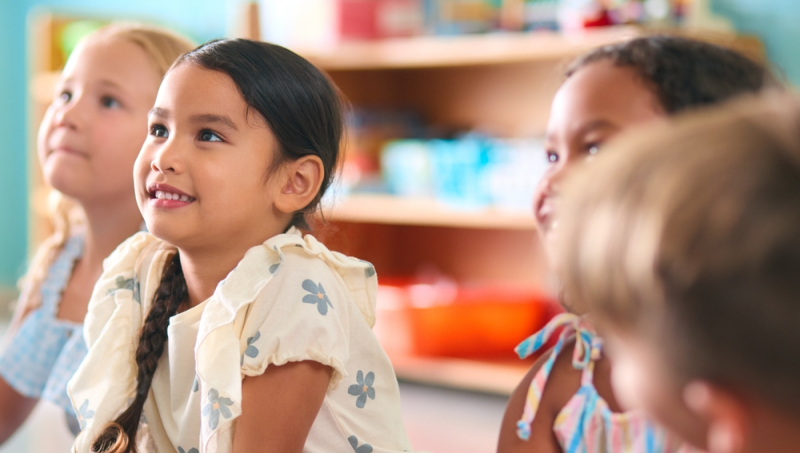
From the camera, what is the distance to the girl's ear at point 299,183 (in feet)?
2.89

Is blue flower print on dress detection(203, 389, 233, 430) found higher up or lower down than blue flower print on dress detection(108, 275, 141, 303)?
lower down

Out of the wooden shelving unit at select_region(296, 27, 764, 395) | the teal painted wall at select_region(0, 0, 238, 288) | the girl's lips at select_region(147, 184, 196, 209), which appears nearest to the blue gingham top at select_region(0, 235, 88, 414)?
the girl's lips at select_region(147, 184, 196, 209)

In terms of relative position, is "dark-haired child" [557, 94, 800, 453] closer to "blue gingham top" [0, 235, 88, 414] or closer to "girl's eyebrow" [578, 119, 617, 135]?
"girl's eyebrow" [578, 119, 617, 135]

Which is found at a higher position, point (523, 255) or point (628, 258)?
point (628, 258)

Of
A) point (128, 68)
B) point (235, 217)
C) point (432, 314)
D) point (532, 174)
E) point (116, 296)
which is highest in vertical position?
point (128, 68)

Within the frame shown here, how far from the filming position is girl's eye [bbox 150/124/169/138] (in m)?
0.87

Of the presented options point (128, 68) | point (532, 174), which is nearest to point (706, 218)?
point (128, 68)

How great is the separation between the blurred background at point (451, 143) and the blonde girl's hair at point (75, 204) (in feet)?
2.48

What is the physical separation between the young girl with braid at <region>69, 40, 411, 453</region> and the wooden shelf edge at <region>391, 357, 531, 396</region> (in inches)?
56.7

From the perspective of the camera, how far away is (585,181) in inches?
18.2

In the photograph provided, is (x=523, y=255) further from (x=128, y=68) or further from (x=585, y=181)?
(x=585, y=181)

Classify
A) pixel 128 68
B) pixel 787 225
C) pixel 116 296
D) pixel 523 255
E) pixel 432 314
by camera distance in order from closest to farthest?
pixel 787 225 < pixel 116 296 < pixel 128 68 < pixel 432 314 < pixel 523 255

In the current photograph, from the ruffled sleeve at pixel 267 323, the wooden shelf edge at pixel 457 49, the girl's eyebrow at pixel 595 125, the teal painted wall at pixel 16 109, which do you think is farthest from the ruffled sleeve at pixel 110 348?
the teal painted wall at pixel 16 109

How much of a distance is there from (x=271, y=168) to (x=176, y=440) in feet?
0.94
